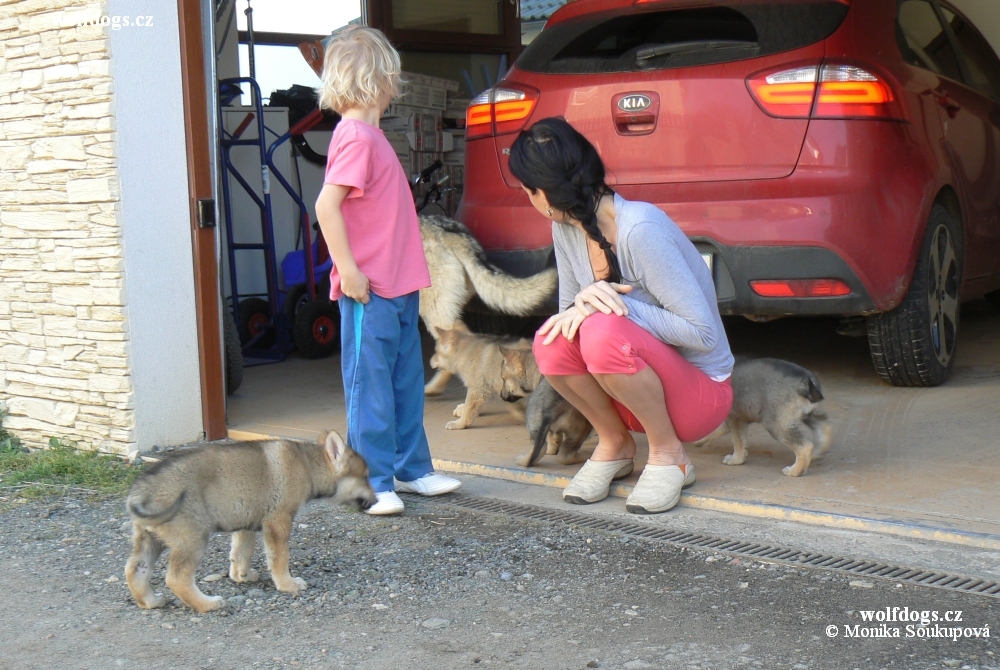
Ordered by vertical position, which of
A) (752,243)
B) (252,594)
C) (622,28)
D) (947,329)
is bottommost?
(252,594)

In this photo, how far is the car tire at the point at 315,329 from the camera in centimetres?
755

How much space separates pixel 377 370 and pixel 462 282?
5.42 feet

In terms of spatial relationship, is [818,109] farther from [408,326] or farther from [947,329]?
[408,326]

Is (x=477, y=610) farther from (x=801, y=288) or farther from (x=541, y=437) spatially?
(x=801, y=288)

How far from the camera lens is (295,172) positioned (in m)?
8.83

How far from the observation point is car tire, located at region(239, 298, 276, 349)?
310 inches

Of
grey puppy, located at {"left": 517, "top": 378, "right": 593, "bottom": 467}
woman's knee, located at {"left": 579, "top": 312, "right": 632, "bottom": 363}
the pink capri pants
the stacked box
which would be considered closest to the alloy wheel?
the pink capri pants

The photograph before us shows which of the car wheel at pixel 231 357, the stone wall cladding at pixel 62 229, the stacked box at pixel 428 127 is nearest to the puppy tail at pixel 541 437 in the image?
the stone wall cladding at pixel 62 229

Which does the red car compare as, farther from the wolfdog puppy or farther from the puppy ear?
the puppy ear

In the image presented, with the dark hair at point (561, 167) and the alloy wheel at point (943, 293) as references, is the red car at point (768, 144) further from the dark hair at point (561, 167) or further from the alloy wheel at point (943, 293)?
the dark hair at point (561, 167)

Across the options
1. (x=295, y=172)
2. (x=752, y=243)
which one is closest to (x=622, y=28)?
(x=752, y=243)

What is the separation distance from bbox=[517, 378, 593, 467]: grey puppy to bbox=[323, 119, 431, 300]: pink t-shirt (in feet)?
2.45

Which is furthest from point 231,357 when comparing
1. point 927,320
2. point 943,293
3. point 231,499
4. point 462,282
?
point 943,293

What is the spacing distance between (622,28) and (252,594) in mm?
3269
